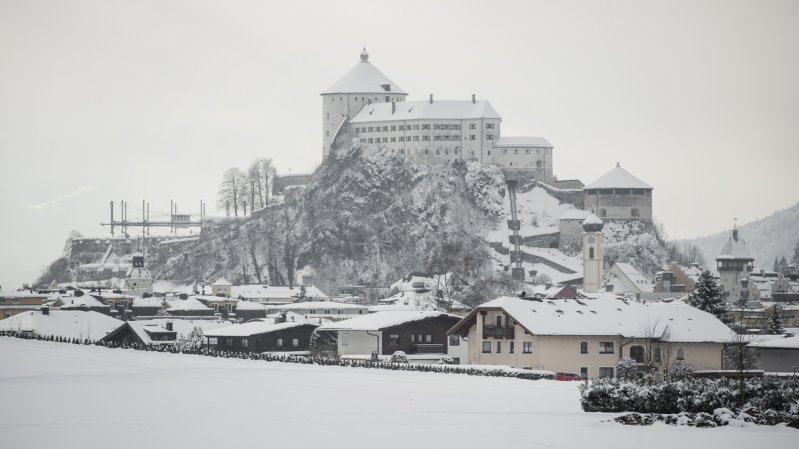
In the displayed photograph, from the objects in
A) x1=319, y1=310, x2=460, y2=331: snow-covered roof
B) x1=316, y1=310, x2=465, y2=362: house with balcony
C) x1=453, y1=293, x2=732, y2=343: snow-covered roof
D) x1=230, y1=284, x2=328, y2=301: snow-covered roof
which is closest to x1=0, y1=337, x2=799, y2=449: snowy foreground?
x1=453, y1=293, x2=732, y2=343: snow-covered roof

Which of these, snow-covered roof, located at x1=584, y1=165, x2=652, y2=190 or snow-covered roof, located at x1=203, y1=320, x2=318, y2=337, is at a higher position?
snow-covered roof, located at x1=584, y1=165, x2=652, y2=190

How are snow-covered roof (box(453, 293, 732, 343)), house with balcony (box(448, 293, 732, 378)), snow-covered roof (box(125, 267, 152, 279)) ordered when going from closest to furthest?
1. house with balcony (box(448, 293, 732, 378))
2. snow-covered roof (box(453, 293, 732, 343))
3. snow-covered roof (box(125, 267, 152, 279))

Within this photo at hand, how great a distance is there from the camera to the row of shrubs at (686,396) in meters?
42.1

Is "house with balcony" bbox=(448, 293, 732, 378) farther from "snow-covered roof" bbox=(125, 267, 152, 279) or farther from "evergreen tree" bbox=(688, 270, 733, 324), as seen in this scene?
"snow-covered roof" bbox=(125, 267, 152, 279)

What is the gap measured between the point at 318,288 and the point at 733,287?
5586 cm

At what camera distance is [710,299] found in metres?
99.8

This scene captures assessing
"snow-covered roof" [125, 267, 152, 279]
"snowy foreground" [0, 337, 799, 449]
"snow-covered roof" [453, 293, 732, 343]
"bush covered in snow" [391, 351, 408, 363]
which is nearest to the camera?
"snowy foreground" [0, 337, 799, 449]

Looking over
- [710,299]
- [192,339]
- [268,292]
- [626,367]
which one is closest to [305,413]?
[626,367]

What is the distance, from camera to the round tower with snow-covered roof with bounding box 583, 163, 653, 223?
186 m

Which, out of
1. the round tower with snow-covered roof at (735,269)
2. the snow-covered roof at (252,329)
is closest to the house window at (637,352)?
the snow-covered roof at (252,329)

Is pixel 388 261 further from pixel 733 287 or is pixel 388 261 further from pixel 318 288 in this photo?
pixel 733 287

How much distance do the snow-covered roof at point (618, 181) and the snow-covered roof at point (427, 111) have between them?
706 inches

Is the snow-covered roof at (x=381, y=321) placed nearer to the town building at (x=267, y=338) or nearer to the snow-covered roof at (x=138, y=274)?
the town building at (x=267, y=338)

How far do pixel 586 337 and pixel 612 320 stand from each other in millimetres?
3242
